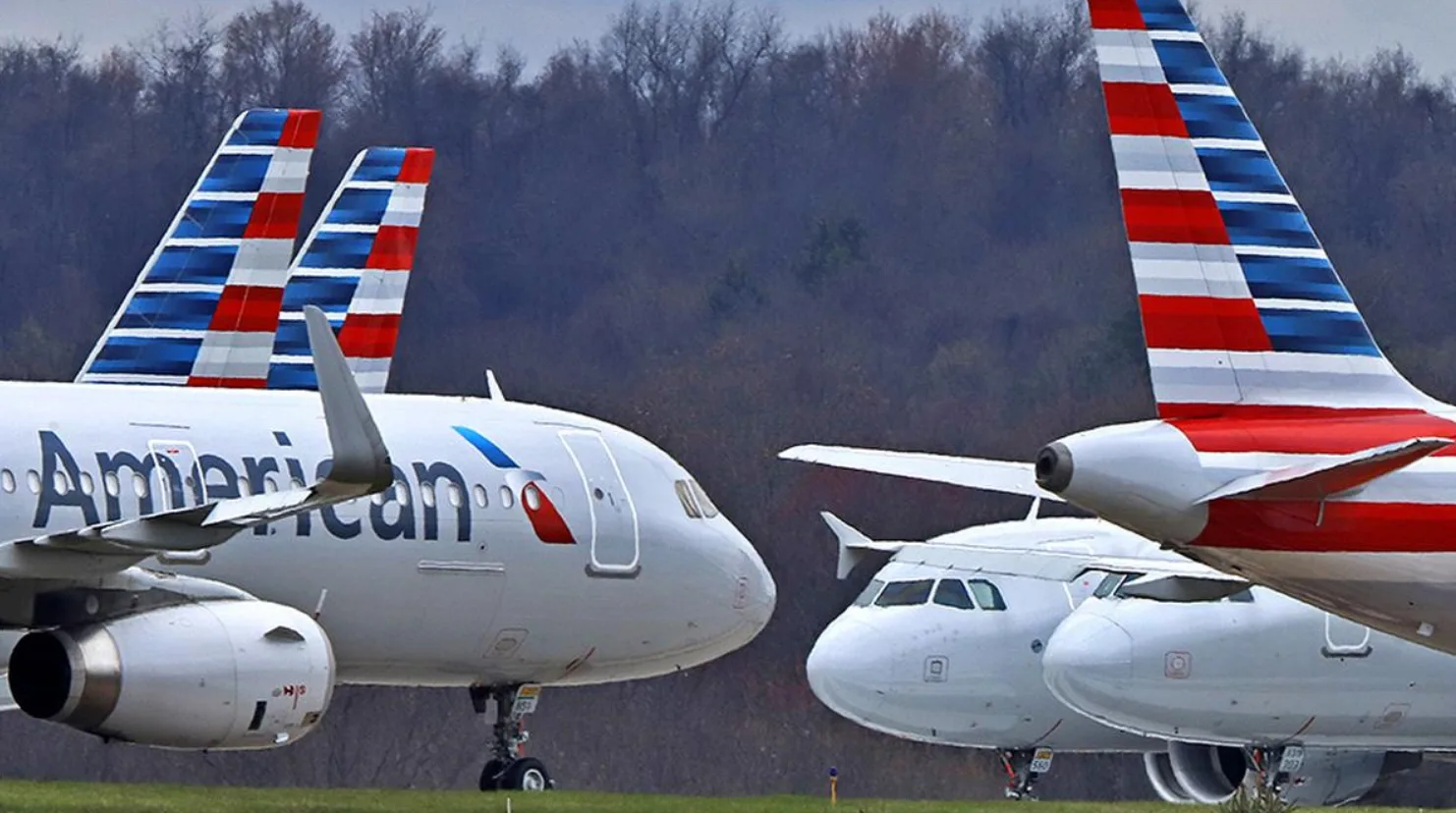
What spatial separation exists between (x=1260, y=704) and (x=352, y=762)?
17993 mm

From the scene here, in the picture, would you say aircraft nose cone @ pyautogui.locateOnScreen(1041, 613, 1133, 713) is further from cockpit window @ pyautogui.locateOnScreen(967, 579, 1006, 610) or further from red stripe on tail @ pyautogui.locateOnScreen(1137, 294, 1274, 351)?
red stripe on tail @ pyautogui.locateOnScreen(1137, 294, 1274, 351)

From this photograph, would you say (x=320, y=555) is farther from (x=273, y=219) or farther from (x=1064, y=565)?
(x=1064, y=565)

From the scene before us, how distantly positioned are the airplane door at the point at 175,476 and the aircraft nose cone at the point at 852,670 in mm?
10512

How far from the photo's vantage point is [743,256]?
170 feet

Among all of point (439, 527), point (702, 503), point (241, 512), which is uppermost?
point (241, 512)

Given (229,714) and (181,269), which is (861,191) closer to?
(181,269)

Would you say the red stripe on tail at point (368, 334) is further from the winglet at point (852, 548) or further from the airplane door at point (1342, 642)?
the airplane door at point (1342, 642)

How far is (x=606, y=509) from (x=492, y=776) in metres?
2.00

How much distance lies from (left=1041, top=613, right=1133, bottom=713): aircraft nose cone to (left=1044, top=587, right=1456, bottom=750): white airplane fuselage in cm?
1

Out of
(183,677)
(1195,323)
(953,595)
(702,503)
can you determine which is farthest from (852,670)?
(1195,323)

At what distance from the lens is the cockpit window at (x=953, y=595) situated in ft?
103

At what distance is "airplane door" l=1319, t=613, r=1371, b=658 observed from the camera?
28.5 meters

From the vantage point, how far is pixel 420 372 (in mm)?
46688

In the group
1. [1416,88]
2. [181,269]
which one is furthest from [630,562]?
[1416,88]
